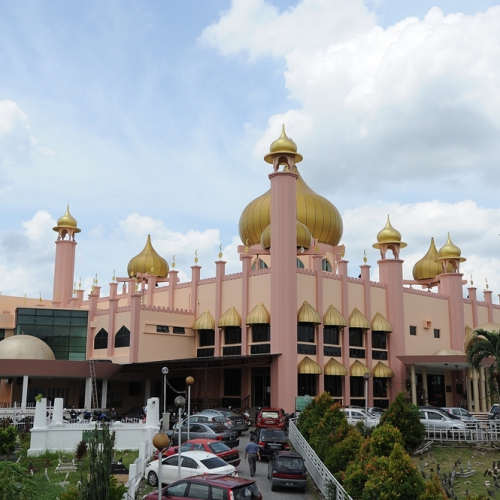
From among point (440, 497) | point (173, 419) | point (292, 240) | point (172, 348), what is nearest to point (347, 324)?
point (292, 240)

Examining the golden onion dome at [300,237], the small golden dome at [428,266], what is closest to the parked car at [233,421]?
the golden onion dome at [300,237]

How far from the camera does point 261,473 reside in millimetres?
23266

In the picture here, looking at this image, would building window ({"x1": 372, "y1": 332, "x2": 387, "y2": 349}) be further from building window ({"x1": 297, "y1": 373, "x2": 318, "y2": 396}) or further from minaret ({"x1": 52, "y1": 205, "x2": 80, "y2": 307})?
minaret ({"x1": 52, "y1": 205, "x2": 80, "y2": 307})

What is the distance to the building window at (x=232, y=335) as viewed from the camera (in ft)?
146

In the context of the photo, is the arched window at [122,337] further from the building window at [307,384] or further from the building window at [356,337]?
the building window at [356,337]

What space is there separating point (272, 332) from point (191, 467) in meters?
21.8

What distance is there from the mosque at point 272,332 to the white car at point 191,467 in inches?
727

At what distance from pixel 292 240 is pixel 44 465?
877 inches

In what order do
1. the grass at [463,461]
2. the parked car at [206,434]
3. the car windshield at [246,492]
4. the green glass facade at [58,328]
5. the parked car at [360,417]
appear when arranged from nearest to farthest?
the car windshield at [246,492] < the grass at [463,461] < the parked car at [206,434] < the parked car at [360,417] < the green glass facade at [58,328]

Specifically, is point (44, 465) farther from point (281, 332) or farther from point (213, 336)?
point (213, 336)

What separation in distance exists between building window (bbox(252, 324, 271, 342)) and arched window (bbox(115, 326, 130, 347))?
9107 mm

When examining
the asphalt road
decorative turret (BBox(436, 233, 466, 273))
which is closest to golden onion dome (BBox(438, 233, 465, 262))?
decorative turret (BBox(436, 233, 466, 273))

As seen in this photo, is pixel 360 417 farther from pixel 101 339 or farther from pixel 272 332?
pixel 101 339

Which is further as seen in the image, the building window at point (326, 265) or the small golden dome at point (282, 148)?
the building window at point (326, 265)
